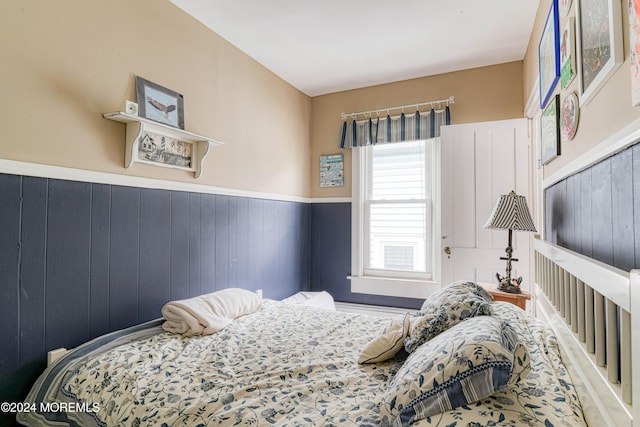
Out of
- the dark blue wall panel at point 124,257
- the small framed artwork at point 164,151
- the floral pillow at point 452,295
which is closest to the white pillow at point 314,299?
the dark blue wall panel at point 124,257

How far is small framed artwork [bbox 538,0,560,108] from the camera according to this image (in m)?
1.64


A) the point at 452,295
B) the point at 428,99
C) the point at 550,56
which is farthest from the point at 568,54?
the point at 428,99

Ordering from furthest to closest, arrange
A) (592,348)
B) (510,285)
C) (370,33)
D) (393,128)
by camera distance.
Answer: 1. (393,128)
2. (370,33)
3. (510,285)
4. (592,348)

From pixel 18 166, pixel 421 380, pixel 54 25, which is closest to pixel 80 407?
pixel 18 166

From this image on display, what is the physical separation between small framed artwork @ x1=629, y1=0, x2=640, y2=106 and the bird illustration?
6.99 feet

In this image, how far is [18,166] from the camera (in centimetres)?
145

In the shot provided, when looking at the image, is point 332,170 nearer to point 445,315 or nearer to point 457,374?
point 445,315

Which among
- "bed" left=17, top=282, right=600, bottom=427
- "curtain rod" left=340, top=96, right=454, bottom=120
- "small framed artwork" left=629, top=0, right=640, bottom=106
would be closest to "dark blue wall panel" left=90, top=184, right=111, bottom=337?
"bed" left=17, top=282, right=600, bottom=427

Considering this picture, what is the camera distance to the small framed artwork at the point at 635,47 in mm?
807

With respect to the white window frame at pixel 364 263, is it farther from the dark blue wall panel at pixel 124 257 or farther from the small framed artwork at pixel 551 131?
the dark blue wall panel at pixel 124 257

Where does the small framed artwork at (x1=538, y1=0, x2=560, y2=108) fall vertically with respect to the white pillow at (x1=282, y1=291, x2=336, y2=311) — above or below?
above

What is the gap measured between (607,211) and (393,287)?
249cm

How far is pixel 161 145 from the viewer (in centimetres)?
206

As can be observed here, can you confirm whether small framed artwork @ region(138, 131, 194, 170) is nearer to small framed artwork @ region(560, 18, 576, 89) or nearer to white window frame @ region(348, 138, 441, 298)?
white window frame @ region(348, 138, 441, 298)
